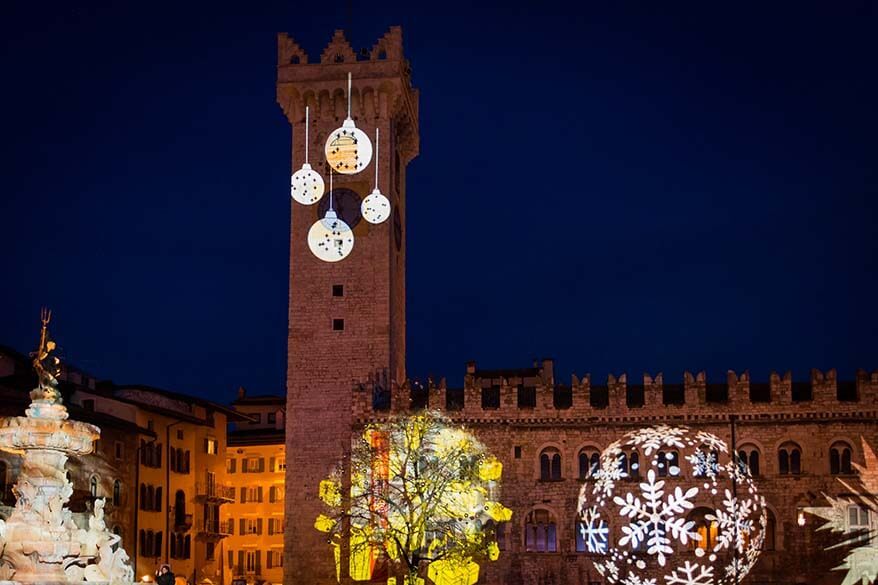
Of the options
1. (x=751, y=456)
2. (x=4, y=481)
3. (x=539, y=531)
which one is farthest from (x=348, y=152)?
(x=751, y=456)

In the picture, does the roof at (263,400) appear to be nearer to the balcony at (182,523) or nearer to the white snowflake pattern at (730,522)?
the balcony at (182,523)

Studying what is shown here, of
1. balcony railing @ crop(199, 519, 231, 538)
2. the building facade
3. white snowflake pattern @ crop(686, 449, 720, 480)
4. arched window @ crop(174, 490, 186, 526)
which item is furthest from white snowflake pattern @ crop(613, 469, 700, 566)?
the building facade

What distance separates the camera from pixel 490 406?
52812 mm

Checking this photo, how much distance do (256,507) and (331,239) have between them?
27.1 metres

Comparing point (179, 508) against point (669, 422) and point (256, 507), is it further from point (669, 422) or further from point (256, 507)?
point (669, 422)

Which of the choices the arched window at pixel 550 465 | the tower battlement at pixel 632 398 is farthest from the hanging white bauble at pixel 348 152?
the arched window at pixel 550 465

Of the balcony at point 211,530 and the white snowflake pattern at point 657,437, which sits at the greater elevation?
the white snowflake pattern at point 657,437

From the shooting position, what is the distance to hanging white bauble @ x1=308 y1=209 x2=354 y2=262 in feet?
183

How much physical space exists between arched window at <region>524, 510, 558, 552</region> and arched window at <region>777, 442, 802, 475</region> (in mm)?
9152

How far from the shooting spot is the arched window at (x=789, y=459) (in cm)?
4931

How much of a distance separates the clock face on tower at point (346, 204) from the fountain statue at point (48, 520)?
95.9 feet

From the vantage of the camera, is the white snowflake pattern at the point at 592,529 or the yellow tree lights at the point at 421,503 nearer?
the white snowflake pattern at the point at 592,529

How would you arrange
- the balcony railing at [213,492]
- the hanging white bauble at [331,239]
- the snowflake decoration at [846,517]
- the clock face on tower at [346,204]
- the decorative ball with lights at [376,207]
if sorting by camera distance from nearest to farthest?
the snowflake decoration at [846,517]
the decorative ball with lights at [376,207]
the hanging white bauble at [331,239]
the clock face on tower at [346,204]
the balcony railing at [213,492]

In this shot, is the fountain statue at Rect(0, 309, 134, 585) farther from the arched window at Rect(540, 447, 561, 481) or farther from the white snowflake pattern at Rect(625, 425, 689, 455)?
the arched window at Rect(540, 447, 561, 481)
